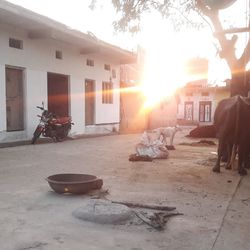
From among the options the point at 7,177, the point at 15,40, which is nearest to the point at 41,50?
the point at 15,40

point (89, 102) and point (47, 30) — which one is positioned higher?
point (47, 30)

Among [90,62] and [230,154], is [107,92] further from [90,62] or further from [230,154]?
[230,154]

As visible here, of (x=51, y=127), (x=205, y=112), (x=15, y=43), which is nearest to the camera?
(x=15, y=43)

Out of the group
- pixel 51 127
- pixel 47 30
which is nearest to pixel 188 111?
pixel 51 127

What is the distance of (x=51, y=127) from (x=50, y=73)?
2481 mm

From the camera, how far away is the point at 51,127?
12688 millimetres

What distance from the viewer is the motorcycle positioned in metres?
12.2

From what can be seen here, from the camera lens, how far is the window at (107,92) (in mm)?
18172

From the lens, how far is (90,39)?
14.6 metres

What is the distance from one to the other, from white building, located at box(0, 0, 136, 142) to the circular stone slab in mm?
7569

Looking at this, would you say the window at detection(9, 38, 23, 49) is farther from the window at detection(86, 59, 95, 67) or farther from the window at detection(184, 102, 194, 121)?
the window at detection(184, 102, 194, 121)

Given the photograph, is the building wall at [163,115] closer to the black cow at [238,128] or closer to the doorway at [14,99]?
the doorway at [14,99]

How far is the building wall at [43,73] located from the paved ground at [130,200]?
12.7 feet

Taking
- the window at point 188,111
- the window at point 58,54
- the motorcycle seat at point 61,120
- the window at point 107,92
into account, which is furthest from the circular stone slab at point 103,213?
the window at point 188,111
